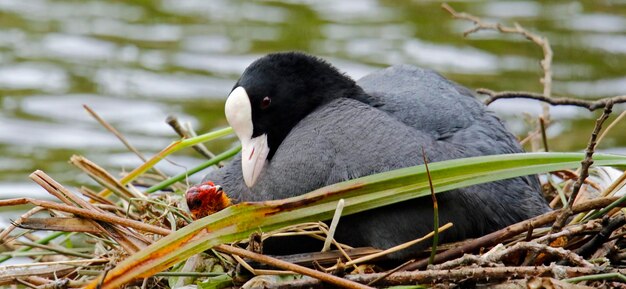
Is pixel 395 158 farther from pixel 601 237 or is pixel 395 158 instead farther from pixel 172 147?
pixel 172 147

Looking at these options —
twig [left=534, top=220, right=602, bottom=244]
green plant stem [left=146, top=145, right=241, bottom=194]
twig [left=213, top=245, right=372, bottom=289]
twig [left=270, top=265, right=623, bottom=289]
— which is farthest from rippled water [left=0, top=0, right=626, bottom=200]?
twig [left=270, top=265, right=623, bottom=289]

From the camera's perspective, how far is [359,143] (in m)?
3.61

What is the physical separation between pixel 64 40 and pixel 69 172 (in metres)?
2.54

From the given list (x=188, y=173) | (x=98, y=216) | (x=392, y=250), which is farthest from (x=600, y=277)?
(x=188, y=173)

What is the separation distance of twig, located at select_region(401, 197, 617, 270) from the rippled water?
3.63 metres

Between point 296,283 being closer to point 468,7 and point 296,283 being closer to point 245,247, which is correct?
point 245,247

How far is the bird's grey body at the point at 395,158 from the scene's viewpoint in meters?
3.51

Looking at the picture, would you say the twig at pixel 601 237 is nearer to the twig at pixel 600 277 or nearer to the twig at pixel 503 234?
the twig at pixel 503 234

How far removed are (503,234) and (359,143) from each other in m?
0.51

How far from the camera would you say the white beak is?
3740 mm

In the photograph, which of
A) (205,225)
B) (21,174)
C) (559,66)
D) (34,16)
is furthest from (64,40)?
(205,225)

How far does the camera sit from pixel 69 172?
282 inches

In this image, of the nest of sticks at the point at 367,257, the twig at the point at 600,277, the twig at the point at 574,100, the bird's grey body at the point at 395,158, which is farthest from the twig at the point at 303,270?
the twig at the point at 574,100

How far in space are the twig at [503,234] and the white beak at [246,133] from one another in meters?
0.63
